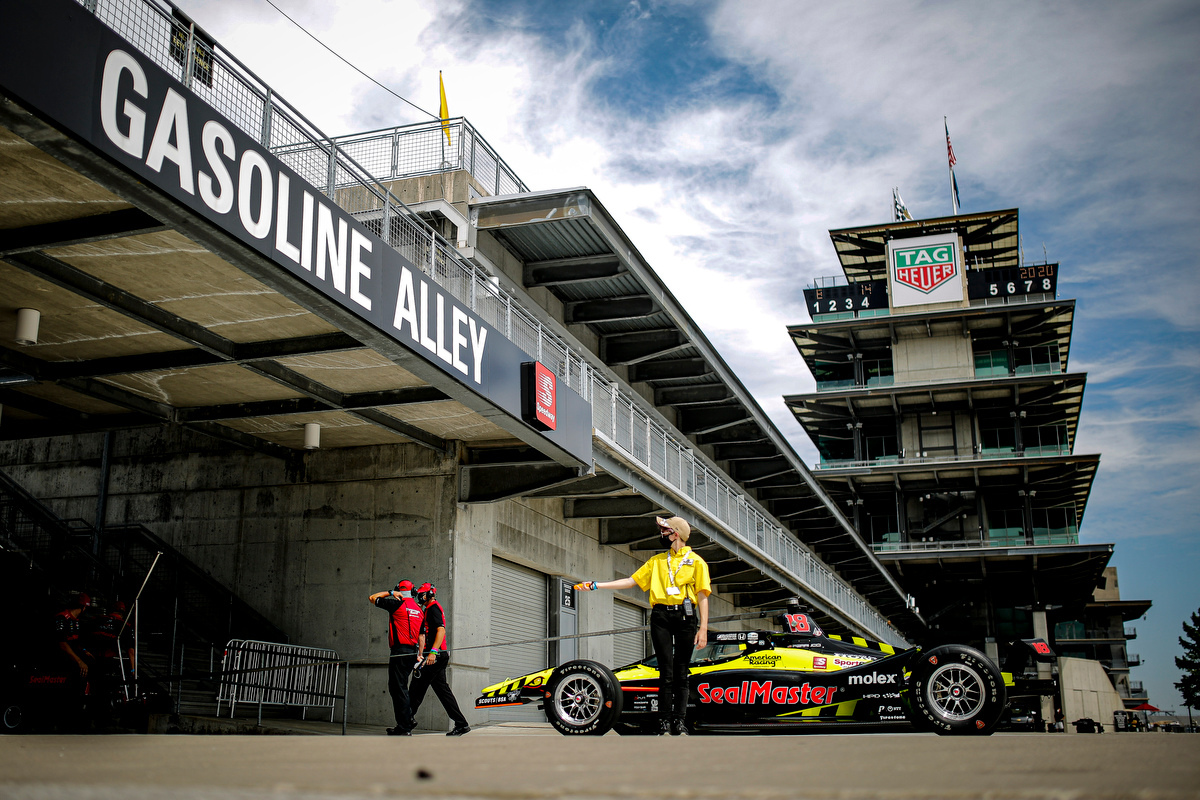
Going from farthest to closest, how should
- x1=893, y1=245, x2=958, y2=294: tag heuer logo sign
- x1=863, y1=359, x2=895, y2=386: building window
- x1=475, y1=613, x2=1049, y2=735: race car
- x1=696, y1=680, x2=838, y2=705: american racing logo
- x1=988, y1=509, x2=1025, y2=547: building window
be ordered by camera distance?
x1=863, y1=359, x2=895, y2=386: building window → x1=893, y1=245, x2=958, y2=294: tag heuer logo sign → x1=988, y1=509, x2=1025, y2=547: building window → x1=696, y1=680, x2=838, y2=705: american racing logo → x1=475, y1=613, x2=1049, y2=735: race car

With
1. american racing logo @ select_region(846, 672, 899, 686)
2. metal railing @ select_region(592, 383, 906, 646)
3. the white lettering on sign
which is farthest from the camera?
metal railing @ select_region(592, 383, 906, 646)

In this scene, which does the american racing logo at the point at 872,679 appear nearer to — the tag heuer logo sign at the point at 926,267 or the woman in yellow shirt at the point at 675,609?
the woman in yellow shirt at the point at 675,609

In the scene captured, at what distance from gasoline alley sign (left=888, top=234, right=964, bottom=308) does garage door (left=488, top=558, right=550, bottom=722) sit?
167ft

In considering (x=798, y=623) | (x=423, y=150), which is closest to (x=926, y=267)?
(x=423, y=150)

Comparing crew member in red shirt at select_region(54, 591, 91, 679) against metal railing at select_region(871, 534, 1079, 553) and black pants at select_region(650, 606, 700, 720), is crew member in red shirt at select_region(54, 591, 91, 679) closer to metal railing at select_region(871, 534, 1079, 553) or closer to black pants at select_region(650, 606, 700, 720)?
black pants at select_region(650, 606, 700, 720)

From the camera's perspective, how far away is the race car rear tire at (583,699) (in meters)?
9.29

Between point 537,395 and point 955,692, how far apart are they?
763cm

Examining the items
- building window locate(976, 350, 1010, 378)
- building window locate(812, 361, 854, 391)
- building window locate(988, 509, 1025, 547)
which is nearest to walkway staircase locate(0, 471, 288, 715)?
building window locate(988, 509, 1025, 547)

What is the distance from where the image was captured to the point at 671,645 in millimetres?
9008

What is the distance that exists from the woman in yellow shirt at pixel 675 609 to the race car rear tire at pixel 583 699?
54cm

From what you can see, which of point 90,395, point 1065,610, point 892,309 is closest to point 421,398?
point 90,395

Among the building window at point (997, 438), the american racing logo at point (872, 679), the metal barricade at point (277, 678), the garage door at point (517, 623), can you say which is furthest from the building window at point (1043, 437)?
the american racing logo at point (872, 679)

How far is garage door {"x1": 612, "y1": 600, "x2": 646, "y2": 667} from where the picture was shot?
2430cm

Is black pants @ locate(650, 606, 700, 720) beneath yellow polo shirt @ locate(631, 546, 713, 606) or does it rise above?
beneath
